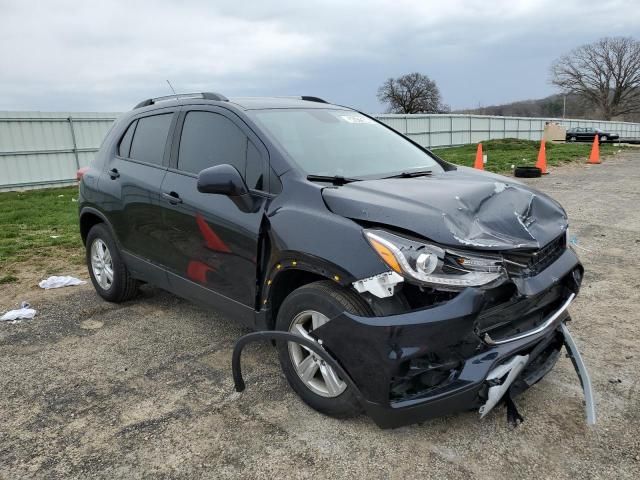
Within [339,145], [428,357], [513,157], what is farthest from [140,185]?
[513,157]

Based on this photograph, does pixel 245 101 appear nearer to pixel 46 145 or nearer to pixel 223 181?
pixel 223 181

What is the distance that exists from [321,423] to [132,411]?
1.15 meters

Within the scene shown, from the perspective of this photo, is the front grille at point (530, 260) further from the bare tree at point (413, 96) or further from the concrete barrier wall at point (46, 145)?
the bare tree at point (413, 96)

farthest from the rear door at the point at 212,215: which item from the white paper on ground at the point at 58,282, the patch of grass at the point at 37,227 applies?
the patch of grass at the point at 37,227

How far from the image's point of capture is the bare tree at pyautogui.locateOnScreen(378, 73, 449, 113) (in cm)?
6278

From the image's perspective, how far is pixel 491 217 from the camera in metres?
2.66

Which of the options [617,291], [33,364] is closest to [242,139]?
[33,364]

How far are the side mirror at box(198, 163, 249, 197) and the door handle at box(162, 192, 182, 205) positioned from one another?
0.77m

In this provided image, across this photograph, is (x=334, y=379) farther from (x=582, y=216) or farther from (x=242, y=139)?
(x=582, y=216)

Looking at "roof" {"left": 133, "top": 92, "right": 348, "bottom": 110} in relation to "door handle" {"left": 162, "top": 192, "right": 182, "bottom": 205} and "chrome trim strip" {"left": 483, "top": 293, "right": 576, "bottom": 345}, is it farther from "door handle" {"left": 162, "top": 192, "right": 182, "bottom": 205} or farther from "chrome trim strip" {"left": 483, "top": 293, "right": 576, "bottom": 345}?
"chrome trim strip" {"left": 483, "top": 293, "right": 576, "bottom": 345}

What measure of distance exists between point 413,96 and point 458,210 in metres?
63.7

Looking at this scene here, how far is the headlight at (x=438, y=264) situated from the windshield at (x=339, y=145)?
93 centimetres

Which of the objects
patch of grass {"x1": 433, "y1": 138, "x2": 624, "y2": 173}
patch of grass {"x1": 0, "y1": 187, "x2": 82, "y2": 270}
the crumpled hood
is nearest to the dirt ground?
the crumpled hood

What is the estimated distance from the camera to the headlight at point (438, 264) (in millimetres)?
2373
